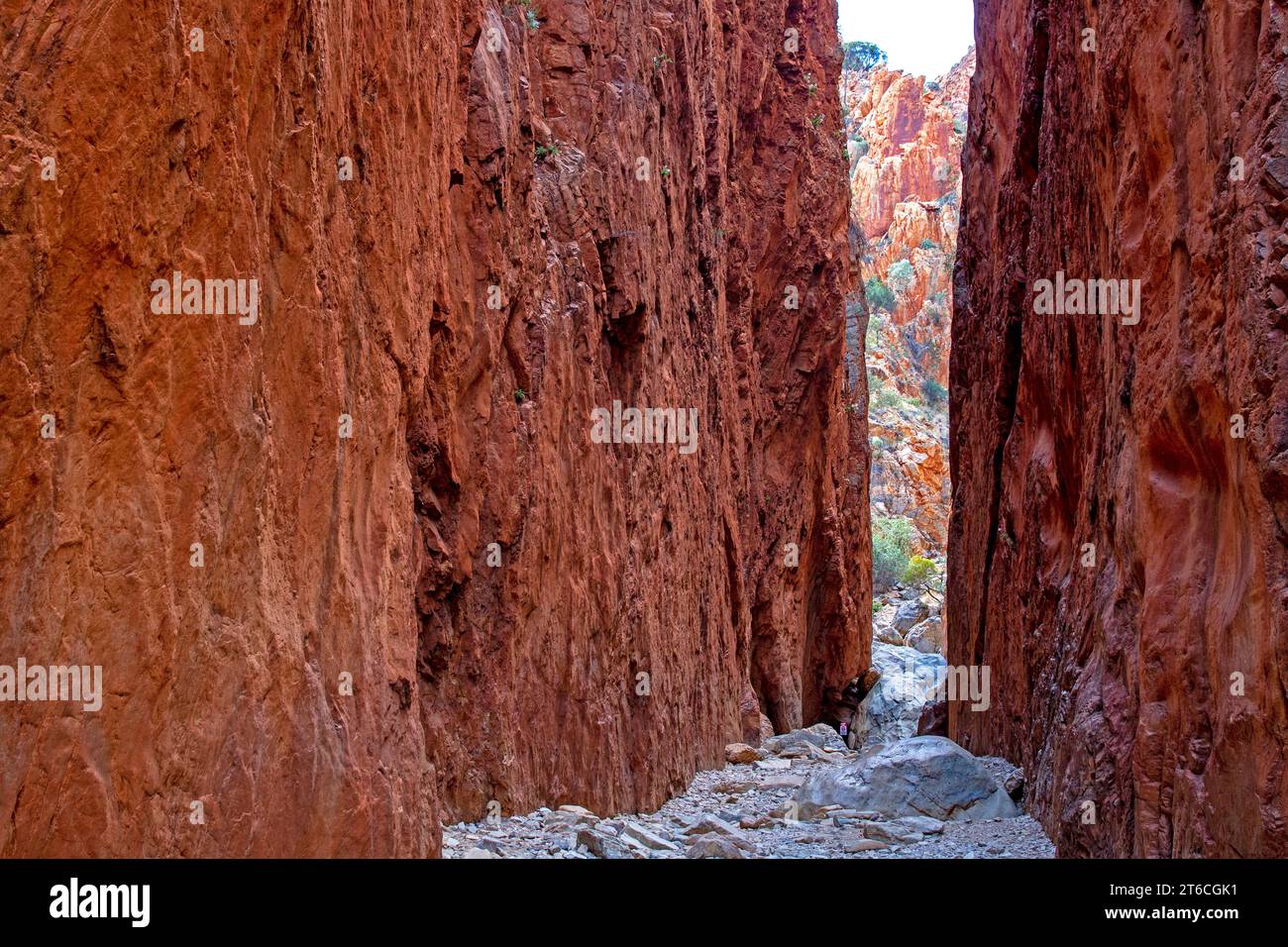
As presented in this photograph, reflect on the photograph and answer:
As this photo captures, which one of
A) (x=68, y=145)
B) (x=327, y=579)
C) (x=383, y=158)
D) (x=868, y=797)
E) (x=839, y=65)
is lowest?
(x=868, y=797)

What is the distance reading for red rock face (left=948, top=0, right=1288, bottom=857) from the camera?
21.5ft

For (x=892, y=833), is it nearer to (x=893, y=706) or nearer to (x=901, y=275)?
(x=893, y=706)

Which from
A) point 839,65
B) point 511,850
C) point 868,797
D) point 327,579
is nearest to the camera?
point 327,579

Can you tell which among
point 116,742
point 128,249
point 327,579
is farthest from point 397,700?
point 128,249

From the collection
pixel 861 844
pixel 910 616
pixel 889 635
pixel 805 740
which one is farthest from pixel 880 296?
pixel 861 844

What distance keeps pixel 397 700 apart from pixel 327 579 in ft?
4.44

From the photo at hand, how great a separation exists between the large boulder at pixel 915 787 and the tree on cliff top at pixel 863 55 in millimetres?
94857

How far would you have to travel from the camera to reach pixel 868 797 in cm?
1395

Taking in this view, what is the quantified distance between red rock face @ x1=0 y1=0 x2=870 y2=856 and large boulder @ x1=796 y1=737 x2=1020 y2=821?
2.31 m

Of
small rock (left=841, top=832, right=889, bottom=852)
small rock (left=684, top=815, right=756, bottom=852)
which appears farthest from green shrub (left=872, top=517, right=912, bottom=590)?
small rock (left=841, top=832, right=889, bottom=852)

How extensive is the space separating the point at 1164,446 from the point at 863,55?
331ft

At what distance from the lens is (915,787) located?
1384cm

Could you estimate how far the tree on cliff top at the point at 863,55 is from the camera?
101562 mm
